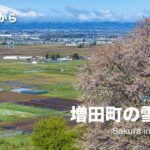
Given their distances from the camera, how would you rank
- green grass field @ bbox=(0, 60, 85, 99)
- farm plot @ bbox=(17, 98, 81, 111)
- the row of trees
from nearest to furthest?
1. the row of trees
2. farm plot @ bbox=(17, 98, 81, 111)
3. green grass field @ bbox=(0, 60, 85, 99)

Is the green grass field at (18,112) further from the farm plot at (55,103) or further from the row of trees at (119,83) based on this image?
the row of trees at (119,83)

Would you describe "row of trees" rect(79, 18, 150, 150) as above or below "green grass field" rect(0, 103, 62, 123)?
above

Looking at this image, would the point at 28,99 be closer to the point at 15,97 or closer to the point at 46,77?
the point at 15,97

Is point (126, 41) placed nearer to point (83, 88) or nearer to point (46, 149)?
point (83, 88)

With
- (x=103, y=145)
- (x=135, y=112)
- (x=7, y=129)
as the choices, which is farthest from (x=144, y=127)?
(x=7, y=129)

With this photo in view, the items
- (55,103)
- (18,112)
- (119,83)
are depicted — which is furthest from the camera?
(55,103)

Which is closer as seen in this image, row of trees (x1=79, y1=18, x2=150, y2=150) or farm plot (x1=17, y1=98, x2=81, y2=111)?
row of trees (x1=79, y1=18, x2=150, y2=150)

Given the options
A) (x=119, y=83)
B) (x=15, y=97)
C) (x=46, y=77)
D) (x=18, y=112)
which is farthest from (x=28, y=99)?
(x=119, y=83)

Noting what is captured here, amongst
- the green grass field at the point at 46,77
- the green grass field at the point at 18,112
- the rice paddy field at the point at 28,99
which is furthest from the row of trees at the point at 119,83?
the green grass field at the point at 46,77

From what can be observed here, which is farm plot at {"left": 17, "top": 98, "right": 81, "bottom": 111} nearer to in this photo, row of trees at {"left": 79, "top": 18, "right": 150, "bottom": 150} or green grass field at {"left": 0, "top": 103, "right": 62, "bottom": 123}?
green grass field at {"left": 0, "top": 103, "right": 62, "bottom": 123}

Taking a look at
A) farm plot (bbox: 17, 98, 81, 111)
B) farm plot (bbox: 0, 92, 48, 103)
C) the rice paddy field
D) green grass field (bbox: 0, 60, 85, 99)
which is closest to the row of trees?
the rice paddy field

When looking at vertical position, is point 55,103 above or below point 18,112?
below

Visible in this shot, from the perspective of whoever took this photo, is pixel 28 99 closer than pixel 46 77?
Yes

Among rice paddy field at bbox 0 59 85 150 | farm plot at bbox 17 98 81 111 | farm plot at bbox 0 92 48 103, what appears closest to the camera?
rice paddy field at bbox 0 59 85 150
